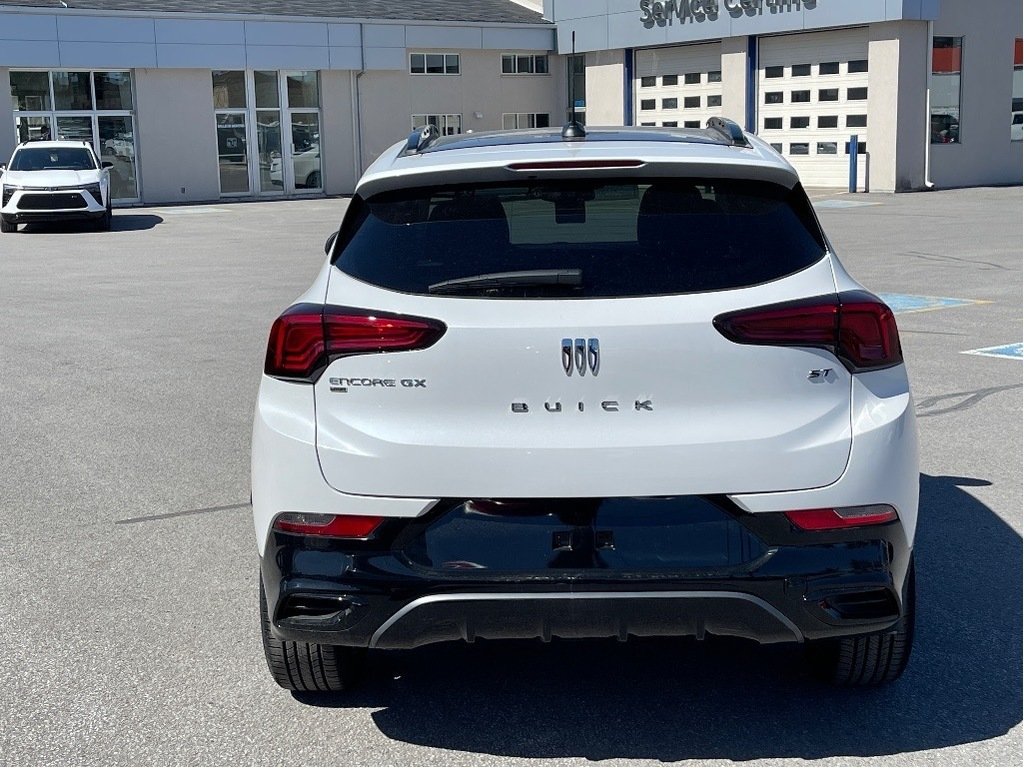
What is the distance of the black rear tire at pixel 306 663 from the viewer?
13.0 ft

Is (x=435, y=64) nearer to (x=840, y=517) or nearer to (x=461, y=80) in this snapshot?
(x=461, y=80)

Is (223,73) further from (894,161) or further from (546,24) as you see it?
(894,161)

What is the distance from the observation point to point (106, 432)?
26.6ft

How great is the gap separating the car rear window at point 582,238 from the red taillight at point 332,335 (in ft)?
0.40

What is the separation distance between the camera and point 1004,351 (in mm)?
10367

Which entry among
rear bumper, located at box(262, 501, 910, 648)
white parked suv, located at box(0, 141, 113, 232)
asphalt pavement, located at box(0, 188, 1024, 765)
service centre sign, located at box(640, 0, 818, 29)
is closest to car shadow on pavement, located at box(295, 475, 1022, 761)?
asphalt pavement, located at box(0, 188, 1024, 765)

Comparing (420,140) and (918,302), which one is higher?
(420,140)

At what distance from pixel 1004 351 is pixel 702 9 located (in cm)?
2890

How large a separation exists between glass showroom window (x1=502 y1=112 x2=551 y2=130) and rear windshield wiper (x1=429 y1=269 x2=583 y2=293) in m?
40.8

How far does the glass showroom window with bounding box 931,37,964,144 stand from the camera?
3350cm

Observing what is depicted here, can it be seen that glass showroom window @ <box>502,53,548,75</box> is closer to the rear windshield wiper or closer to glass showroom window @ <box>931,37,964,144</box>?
glass showroom window @ <box>931,37,964,144</box>

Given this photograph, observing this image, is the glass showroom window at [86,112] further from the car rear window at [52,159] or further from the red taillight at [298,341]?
the red taillight at [298,341]

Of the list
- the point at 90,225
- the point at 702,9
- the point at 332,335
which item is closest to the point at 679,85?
the point at 702,9

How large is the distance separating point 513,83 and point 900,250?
85.5 ft
